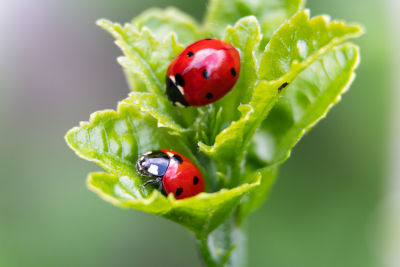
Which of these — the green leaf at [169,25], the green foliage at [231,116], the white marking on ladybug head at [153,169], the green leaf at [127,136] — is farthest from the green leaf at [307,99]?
the green leaf at [169,25]

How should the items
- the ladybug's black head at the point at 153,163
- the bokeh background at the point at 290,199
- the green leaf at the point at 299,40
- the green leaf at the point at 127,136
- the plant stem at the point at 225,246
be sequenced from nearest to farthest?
1. the green leaf at the point at 299,40
2. the green leaf at the point at 127,136
3. the ladybug's black head at the point at 153,163
4. the plant stem at the point at 225,246
5. the bokeh background at the point at 290,199

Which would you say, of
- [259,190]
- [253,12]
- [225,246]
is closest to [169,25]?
[253,12]

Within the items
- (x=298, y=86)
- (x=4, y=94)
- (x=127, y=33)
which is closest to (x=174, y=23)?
(x=127, y=33)

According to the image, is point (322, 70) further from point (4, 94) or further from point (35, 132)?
point (4, 94)

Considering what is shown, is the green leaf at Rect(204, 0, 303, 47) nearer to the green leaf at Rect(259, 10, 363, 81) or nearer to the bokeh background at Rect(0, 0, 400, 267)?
the green leaf at Rect(259, 10, 363, 81)

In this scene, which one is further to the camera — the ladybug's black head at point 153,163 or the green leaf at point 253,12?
the green leaf at point 253,12

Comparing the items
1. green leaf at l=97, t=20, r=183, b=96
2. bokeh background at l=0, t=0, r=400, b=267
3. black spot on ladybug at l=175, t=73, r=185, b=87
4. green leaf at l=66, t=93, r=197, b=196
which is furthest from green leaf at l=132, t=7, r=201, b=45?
bokeh background at l=0, t=0, r=400, b=267

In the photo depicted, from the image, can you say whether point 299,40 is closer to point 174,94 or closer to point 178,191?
point 174,94

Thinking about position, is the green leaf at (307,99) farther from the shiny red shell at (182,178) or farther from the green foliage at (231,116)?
the shiny red shell at (182,178)
